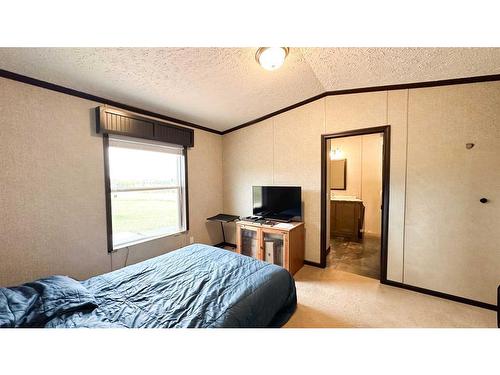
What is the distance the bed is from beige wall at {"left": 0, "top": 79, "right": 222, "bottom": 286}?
76cm

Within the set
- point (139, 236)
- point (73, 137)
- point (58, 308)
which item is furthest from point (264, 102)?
point (58, 308)

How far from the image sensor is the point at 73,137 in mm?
2033

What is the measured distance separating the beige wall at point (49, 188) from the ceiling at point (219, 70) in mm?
317

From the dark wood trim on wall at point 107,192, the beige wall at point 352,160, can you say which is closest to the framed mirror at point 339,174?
the beige wall at point 352,160

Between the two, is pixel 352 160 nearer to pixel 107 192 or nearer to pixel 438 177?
pixel 438 177

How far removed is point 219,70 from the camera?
2037mm

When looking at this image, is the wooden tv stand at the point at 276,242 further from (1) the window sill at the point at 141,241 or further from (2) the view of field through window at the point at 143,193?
(2) the view of field through window at the point at 143,193

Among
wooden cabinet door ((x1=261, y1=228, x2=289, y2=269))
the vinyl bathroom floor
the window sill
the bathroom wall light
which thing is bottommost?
the vinyl bathroom floor

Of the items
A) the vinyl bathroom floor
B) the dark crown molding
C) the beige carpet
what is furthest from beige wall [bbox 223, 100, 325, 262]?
the beige carpet

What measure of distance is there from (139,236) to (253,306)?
203 centimetres

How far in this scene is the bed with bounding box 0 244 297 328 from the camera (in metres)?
1.08

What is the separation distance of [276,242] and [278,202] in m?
0.62

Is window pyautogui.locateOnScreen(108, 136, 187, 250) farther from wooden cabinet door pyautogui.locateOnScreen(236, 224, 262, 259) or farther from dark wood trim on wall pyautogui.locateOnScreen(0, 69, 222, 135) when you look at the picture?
wooden cabinet door pyautogui.locateOnScreen(236, 224, 262, 259)
